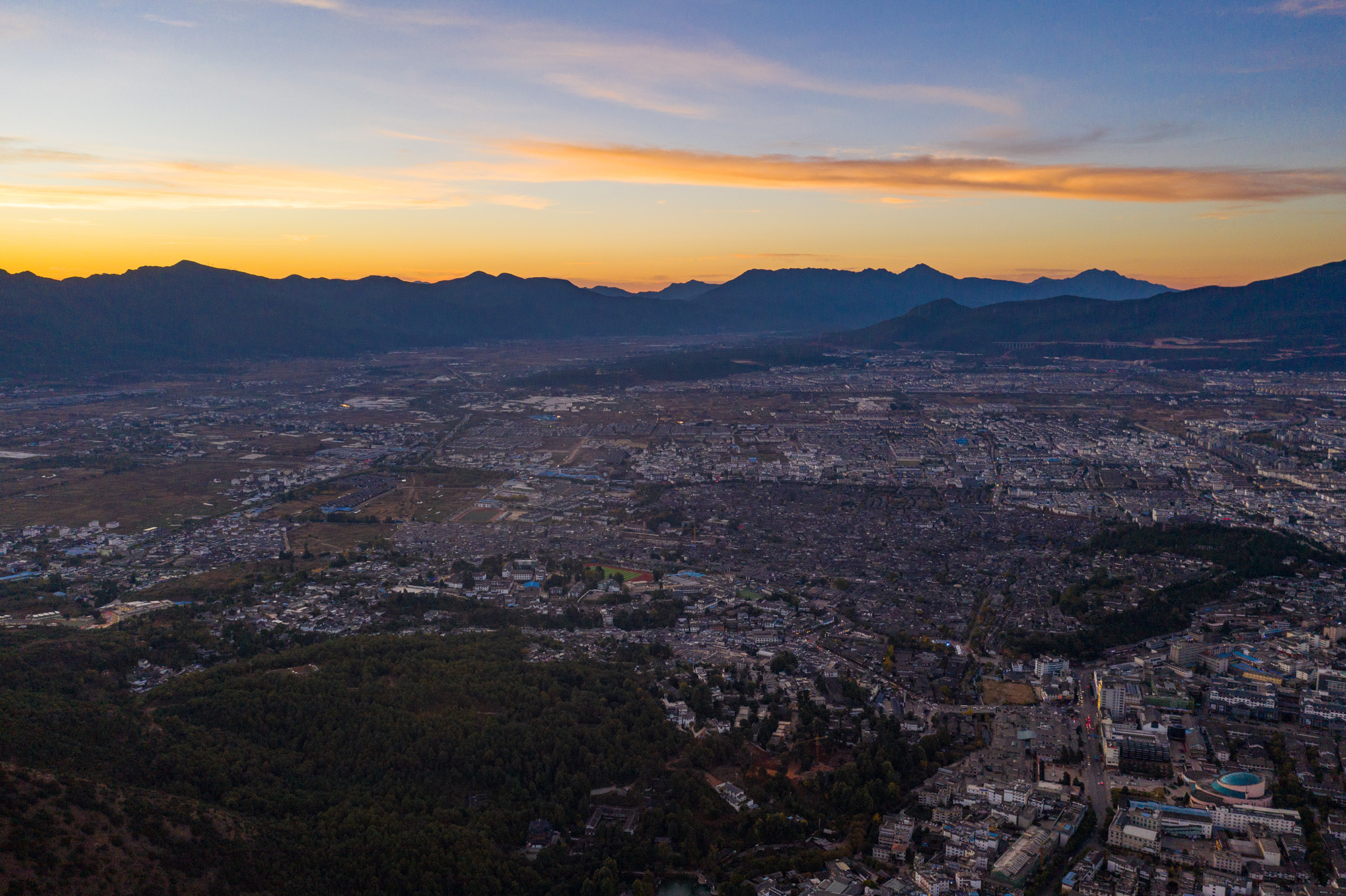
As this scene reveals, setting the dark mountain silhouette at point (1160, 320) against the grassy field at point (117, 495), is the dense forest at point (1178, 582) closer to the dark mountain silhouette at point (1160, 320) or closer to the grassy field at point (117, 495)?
the grassy field at point (117, 495)

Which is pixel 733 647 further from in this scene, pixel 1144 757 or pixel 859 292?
pixel 859 292

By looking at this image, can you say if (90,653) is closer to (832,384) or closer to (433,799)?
(433,799)

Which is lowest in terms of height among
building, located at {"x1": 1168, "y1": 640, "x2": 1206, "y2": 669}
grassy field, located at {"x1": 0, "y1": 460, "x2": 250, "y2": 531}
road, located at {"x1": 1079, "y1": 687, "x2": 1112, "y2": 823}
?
road, located at {"x1": 1079, "y1": 687, "x2": 1112, "y2": 823}

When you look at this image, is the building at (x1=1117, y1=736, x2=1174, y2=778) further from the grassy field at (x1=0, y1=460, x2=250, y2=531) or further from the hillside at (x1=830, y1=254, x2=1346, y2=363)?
the hillside at (x1=830, y1=254, x2=1346, y2=363)

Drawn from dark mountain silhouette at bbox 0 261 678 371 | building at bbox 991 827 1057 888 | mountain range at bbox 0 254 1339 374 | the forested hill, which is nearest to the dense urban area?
building at bbox 991 827 1057 888

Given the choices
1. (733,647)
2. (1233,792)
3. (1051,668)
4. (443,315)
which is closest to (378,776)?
(733,647)

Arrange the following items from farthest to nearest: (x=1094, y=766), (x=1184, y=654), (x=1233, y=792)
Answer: (x=1184, y=654), (x=1094, y=766), (x=1233, y=792)

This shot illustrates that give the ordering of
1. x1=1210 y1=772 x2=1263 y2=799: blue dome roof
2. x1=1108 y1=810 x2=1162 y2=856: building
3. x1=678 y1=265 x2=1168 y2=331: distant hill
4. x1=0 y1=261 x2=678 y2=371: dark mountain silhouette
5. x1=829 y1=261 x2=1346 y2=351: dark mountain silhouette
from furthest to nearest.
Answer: x1=678 y1=265 x2=1168 y2=331: distant hill
x1=829 y1=261 x2=1346 y2=351: dark mountain silhouette
x1=0 y1=261 x2=678 y2=371: dark mountain silhouette
x1=1210 y1=772 x2=1263 y2=799: blue dome roof
x1=1108 y1=810 x2=1162 y2=856: building
